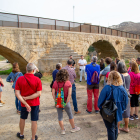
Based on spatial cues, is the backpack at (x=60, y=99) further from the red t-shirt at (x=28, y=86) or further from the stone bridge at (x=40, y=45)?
the stone bridge at (x=40, y=45)

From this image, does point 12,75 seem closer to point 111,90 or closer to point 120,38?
point 111,90

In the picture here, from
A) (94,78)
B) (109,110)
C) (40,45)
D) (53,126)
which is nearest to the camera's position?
(109,110)

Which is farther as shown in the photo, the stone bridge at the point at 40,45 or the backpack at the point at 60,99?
the stone bridge at the point at 40,45

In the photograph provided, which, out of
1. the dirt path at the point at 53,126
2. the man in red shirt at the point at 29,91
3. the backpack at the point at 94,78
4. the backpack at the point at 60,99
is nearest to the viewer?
the man in red shirt at the point at 29,91

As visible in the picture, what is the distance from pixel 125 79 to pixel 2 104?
4.39 meters

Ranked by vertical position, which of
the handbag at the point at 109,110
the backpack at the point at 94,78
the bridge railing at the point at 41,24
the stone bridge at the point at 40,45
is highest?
the bridge railing at the point at 41,24

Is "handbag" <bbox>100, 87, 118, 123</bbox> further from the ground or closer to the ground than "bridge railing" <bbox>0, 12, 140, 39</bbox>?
closer to the ground

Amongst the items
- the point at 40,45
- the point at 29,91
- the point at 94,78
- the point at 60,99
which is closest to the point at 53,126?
the point at 60,99

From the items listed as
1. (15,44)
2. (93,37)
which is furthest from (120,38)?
(15,44)

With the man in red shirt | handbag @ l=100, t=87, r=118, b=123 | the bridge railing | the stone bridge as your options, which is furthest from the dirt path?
the bridge railing

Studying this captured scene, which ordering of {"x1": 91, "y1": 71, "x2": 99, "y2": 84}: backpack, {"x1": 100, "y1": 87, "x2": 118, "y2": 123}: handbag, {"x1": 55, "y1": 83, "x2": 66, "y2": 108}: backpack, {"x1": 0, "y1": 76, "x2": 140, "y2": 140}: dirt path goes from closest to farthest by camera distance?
{"x1": 100, "y1": 87, "x2": 118, "y2": 123}: handbag, {"x1": 55, "y1": 83, "x2": 66, "y2": 108}: backpack, {"x1": 0, "y1": 76, "x2": 140, "y2": 140}: dirt path, {"x1": 91, "y1": 71, "x2": 99, "y2": 84}: backpack

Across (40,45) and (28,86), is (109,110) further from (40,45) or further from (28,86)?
(40,45)

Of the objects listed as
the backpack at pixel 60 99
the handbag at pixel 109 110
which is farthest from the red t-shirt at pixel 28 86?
the handbag at pixel 109 110

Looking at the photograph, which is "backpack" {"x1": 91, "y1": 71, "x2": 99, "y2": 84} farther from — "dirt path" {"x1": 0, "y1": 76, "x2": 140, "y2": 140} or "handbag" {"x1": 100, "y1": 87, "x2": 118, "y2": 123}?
"handbag" {"x1": 100, "y1": 87, "x2": 118, "y2": 123}
